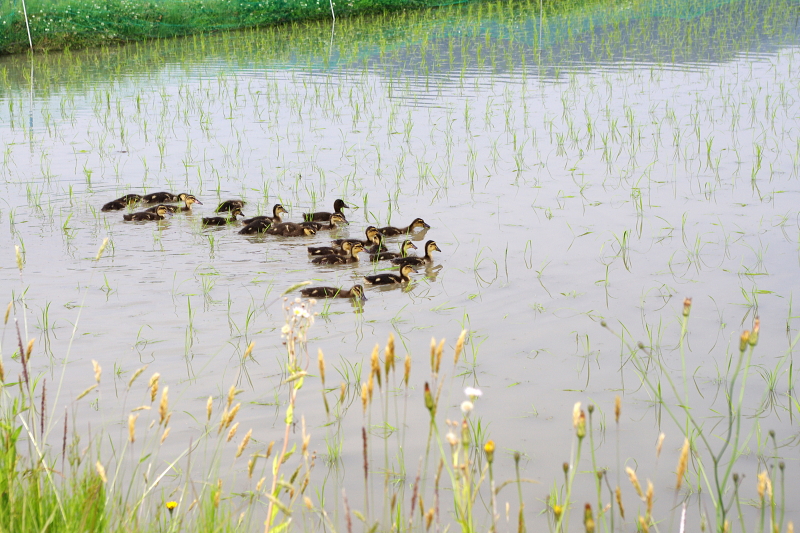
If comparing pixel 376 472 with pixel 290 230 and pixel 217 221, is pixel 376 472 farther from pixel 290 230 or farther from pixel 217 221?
pixel 217 221

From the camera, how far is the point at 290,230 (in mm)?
7613

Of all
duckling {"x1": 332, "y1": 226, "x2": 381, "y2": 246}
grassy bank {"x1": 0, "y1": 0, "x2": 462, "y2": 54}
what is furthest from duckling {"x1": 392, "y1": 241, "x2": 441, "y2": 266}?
grassy bank {"x1": 0, "y1": 0, "x2": 462, "y2": 54}

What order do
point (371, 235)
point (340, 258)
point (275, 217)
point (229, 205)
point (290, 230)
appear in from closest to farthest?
point (340, 258) → point (371, 235) → point (290, 230) → point (275, 217) → point (229, 205)

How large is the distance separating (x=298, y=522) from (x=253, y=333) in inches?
76.7

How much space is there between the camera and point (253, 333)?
17.2ft

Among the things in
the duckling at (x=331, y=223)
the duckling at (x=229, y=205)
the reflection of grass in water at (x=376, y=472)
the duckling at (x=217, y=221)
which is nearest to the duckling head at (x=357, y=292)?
the reflection of grass in water at (x=376, y=472)

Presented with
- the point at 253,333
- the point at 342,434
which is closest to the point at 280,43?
the point at 253,333

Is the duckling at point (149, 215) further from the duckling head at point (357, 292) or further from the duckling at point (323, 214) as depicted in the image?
the duckling head at point (357, 292)

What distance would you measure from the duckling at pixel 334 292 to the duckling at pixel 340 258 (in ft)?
2.34

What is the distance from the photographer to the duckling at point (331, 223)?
7.64 m

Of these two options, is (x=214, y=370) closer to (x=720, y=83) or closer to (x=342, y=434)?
(x=342, y=434)

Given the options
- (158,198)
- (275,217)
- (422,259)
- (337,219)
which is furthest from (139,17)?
(422,259)

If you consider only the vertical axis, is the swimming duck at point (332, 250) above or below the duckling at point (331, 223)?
below

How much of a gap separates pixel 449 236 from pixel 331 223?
109 cm
